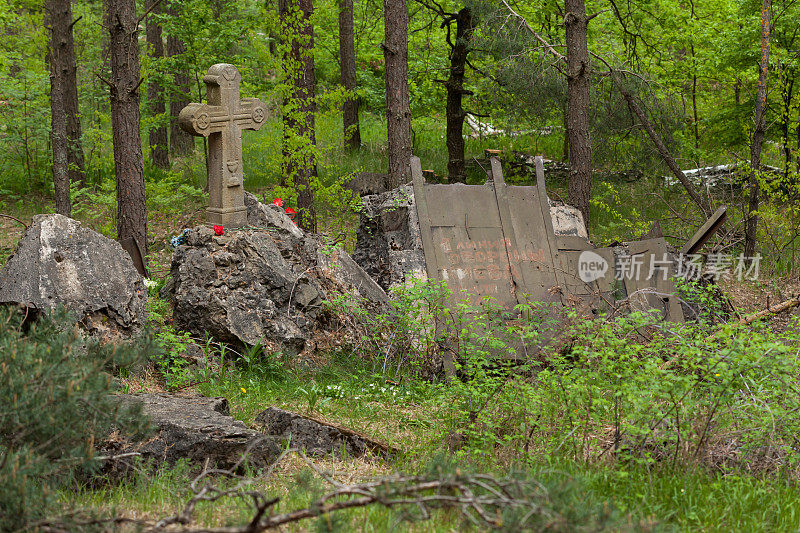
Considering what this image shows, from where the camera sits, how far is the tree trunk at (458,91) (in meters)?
15.5

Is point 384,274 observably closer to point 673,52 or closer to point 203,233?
point 203,233

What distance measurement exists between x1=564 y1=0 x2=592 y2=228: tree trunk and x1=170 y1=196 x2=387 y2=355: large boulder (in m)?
4.45

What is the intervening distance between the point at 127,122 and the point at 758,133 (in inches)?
367

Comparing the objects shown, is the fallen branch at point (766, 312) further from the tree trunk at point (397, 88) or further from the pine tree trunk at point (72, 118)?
the pine tree trunk at point (72, 118)

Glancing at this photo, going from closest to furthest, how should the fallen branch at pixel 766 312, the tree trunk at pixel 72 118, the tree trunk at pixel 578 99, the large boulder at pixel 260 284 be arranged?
the large boulder at pixel 260 284, the fallen branch at pixel 766 312, the tree trunk at pixel 578 99, the tree trunk at pixel 72 118

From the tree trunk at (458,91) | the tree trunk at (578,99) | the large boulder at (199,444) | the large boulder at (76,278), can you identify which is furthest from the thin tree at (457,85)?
the large boulder at (199,444)

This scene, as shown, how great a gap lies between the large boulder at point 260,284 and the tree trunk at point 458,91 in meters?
8.01

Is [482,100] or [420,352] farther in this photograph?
[482,100]

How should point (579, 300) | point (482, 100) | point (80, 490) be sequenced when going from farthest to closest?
point (482, 100), point (579, 300), point (80, 490)

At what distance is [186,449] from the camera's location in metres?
4.98

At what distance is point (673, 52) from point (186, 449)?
17.6 m

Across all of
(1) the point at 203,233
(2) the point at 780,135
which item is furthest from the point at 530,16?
(1) the point at 203,233

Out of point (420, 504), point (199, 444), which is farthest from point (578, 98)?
point (420, 504)

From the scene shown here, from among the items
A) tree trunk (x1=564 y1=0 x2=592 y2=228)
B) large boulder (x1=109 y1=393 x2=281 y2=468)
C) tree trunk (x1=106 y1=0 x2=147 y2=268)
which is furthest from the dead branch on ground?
tree trunk (x1=564 y1=0 x2=592 y2=228)
